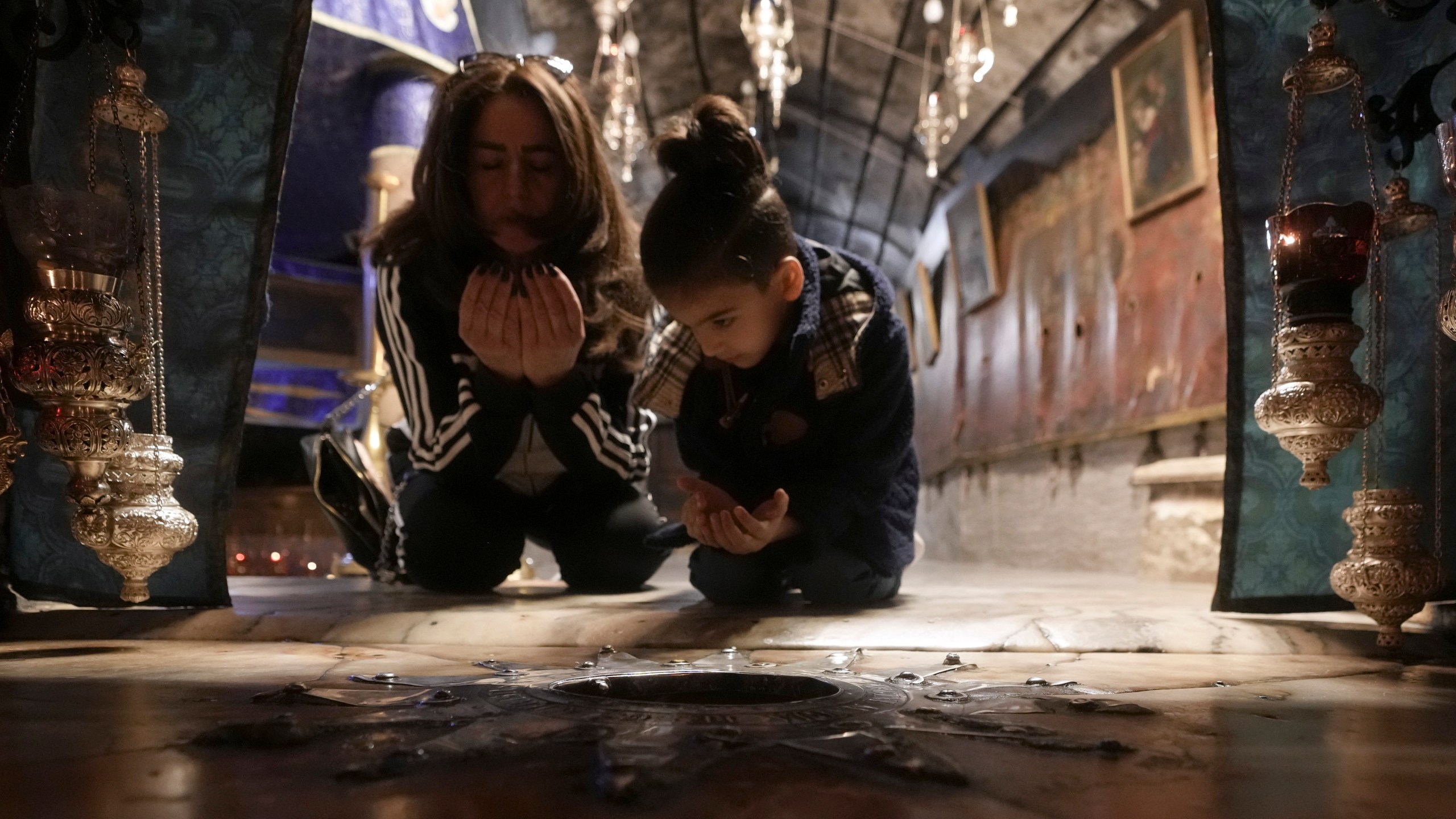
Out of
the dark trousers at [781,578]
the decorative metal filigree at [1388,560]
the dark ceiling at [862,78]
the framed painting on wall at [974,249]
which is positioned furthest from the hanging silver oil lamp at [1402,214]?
the framed painting on wall at [974,249]

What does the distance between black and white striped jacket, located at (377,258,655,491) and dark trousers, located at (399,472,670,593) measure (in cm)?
7

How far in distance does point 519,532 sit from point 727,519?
966 mm

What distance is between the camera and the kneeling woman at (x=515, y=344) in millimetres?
2232

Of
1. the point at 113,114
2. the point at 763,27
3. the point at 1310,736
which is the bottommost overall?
the point at 1310,736

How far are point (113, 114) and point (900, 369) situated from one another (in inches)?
59.2

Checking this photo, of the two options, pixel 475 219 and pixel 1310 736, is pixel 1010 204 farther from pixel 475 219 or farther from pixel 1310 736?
pixel 1310 736

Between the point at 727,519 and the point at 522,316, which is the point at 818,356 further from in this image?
the point at 522,316

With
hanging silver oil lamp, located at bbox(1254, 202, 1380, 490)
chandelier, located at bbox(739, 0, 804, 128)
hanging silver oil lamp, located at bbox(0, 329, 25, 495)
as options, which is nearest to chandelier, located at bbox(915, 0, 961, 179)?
chandelier, located at bbox(739, 0, 804, 128)

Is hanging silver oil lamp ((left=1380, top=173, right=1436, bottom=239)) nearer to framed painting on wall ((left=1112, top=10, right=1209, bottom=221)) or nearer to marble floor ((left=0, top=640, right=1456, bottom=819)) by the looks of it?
marble floor ((left=0, top=640, right=1456, bottom=819))

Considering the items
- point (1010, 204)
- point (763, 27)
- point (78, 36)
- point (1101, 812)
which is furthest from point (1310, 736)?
point (1010, 204)

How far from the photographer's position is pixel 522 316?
2.02 m

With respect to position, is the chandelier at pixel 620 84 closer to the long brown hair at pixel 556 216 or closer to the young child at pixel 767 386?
the long brown hair at pixel 556 216

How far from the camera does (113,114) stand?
5.11ft

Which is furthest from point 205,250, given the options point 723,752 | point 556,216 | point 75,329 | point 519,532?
point 723,752
